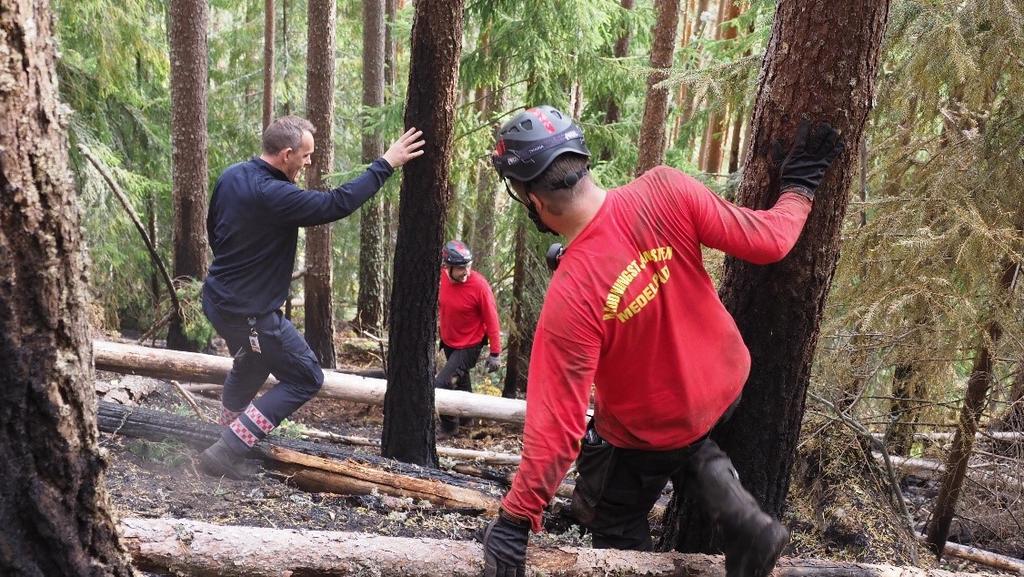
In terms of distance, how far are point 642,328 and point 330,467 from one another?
3.65 meters

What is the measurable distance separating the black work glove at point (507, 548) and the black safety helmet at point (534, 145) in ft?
4.72

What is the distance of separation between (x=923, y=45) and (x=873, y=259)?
5.51 feet

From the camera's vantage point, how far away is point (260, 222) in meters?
5.64

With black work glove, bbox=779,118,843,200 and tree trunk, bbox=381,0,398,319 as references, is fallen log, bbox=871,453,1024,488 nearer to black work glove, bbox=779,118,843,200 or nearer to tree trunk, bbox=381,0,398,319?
black work glove, bbox=779,118,843,200

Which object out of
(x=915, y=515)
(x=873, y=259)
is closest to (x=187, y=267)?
(x=873, y=259)

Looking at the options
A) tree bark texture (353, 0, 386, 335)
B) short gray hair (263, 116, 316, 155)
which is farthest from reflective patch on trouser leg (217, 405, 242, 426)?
tree bark texture (353, 0, 386, 335)

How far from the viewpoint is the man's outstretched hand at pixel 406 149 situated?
5.87 metres

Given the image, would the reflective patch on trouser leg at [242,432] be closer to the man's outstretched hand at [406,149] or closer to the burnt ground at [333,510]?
the burnt ground at [333,510]

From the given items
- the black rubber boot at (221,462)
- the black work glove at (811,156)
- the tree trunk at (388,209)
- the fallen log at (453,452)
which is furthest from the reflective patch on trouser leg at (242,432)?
the tree trunk at (388,209)

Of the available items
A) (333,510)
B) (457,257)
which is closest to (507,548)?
(333,510)

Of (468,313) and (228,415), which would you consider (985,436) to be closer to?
(468,313)

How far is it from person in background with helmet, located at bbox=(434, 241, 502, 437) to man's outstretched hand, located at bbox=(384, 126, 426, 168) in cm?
378

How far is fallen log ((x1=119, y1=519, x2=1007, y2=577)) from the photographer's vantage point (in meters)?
3.10

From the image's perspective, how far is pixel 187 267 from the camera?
11.4 meters
